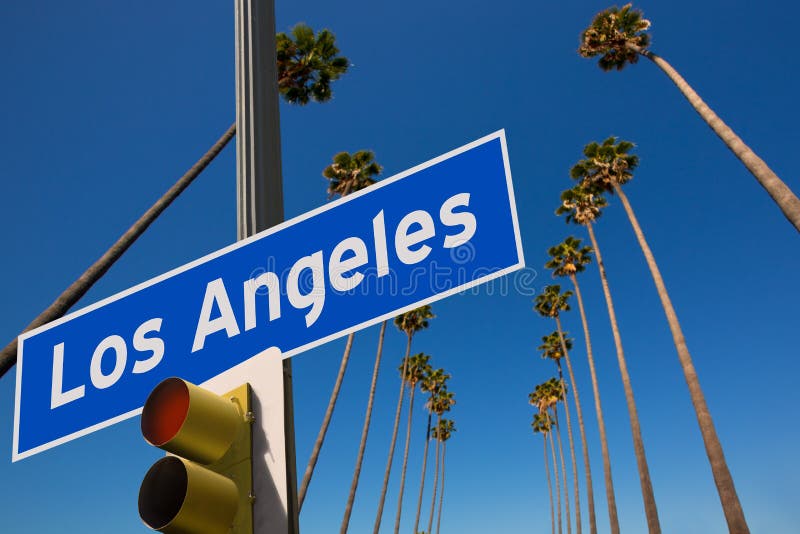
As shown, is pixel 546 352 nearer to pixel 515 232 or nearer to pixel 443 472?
pixel 443 472

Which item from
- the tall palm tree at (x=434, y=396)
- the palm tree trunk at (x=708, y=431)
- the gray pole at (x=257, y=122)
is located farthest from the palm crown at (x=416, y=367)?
the gray pole at (x=257, y=122)

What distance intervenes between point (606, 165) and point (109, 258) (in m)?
28.7

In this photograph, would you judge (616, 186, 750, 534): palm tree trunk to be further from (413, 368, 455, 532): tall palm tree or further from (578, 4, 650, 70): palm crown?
(413, 368, 455, 532): tall palm tree

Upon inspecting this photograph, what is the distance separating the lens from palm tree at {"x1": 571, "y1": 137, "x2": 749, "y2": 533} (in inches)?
733

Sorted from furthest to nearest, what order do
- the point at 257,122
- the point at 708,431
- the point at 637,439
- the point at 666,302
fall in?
1. the point at 637,439
2. the point at 666,302
3. the point at 708,431
4. the point at 257,122

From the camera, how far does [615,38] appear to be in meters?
25.2

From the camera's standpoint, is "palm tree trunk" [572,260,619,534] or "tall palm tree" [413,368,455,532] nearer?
"palm tree trunk" [572,260,619,534]

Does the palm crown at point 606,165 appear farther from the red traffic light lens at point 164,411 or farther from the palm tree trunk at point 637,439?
the red traffic light lens at point 164,411

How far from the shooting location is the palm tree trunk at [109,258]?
795cm

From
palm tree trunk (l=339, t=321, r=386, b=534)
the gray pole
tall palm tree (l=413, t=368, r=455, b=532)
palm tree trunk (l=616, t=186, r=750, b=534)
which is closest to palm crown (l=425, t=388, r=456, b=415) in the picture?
tall palm tree (l=413, t=368, r=455, b=532)

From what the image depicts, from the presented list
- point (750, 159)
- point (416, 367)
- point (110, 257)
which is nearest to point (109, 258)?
point (110, 257)

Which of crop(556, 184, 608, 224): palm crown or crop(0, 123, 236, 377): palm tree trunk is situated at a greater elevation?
crop(556, 184, 608, 224): palm crown

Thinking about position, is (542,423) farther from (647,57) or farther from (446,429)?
(647,57)

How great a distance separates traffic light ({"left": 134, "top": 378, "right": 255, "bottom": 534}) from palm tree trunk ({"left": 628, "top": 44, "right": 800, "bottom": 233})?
50.5ft
